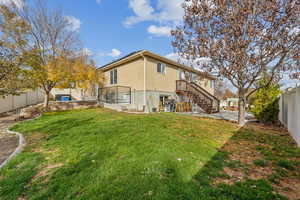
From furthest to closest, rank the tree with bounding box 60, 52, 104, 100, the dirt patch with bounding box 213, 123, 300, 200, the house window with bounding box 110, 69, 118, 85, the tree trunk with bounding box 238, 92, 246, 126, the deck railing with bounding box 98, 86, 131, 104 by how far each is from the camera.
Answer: the house window with bounding box 110, 69, 118, 85, the deck railing with bounding box 98, 86, 131, 104, the tree with bounding box 60, 52, 104, 100, the tree trunk with bounding box 238, 92, 246, 126, the dirt patch with bounding box 213, 123, 300, 200

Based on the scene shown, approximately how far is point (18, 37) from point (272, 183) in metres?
12.7

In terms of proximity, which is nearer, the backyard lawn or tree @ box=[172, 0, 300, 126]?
the backyard lawn

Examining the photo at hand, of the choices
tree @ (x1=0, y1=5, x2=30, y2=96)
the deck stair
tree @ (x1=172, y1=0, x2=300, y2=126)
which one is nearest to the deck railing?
the deck stair

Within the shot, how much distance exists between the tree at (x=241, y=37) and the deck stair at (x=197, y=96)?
6.00 meters

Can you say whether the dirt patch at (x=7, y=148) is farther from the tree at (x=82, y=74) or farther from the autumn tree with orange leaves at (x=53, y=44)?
the tree at (x=82, y=74)

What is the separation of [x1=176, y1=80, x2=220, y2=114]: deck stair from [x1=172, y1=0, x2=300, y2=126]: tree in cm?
600

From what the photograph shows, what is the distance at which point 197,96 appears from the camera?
1491 cm

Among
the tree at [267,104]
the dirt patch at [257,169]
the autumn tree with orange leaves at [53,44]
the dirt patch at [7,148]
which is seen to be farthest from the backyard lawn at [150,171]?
the autumn tree with orange leaves at [53,44]

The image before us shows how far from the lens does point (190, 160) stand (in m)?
3.13

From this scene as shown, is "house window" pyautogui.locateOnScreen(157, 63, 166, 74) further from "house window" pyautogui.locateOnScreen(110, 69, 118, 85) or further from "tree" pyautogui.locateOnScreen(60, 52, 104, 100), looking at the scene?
"tree" pyautogui.locateOnScreen(60, 52, 104, 100)

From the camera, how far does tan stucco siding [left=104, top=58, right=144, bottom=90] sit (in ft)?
43.5

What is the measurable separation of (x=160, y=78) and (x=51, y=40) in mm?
11057

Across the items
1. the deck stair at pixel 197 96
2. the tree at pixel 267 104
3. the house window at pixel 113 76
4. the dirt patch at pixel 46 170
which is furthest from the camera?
the house window at pixel 113 76

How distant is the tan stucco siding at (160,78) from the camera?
13227mm
